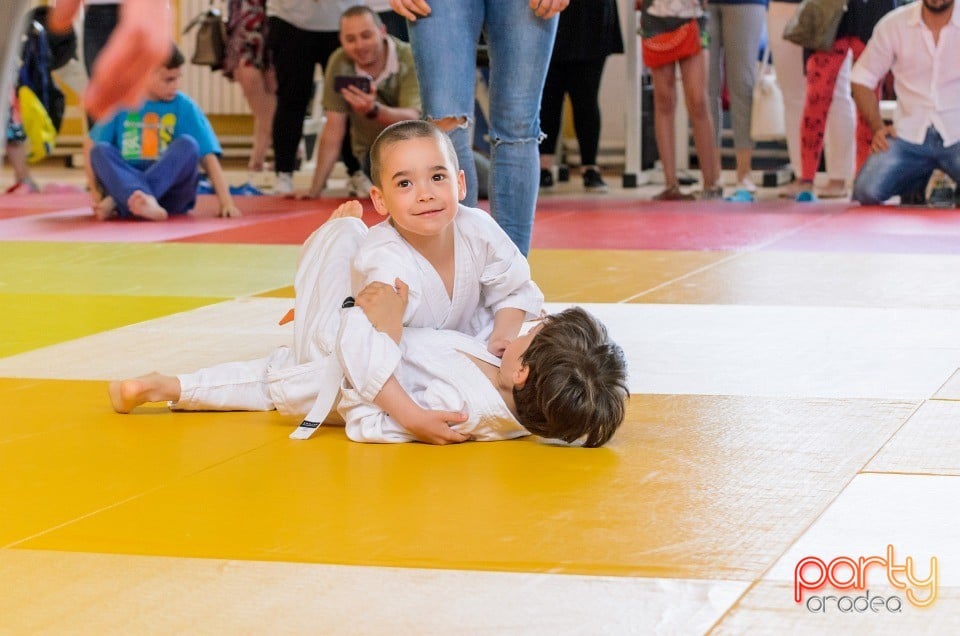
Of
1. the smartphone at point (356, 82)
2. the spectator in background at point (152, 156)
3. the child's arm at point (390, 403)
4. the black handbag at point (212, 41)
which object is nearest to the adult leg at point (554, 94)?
the smartphone at point (356, 82)

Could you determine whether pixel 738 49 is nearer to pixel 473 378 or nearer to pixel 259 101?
pixel 259 101

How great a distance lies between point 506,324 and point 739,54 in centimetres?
611

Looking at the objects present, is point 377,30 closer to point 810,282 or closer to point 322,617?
point 810,282

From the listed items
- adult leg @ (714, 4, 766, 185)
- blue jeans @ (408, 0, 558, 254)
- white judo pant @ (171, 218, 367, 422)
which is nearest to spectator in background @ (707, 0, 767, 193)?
adult leg @ (714, 4, 766, 185)

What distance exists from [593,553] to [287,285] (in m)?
3.29

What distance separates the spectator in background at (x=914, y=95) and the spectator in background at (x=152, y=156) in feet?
12.1

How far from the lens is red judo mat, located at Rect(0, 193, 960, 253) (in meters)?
6.48

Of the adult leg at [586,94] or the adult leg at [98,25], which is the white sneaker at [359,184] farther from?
the adult leg at [98,25]

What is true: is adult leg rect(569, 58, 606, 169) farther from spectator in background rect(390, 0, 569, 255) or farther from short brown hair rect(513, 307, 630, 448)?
short brown hair rect(513, 307, 630, 448)

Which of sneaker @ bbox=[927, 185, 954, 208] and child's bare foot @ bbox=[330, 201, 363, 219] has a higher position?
child's bare foot @ bbox=[330, 201, 363, 219]

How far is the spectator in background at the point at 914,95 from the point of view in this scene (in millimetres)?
8039

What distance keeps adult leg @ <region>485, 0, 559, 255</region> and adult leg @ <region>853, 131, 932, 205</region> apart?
14.9 feet

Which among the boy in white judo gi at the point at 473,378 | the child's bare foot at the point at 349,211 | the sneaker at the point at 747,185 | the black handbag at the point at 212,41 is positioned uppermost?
the black handbag at the point at 212,41

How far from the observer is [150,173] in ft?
25.8
